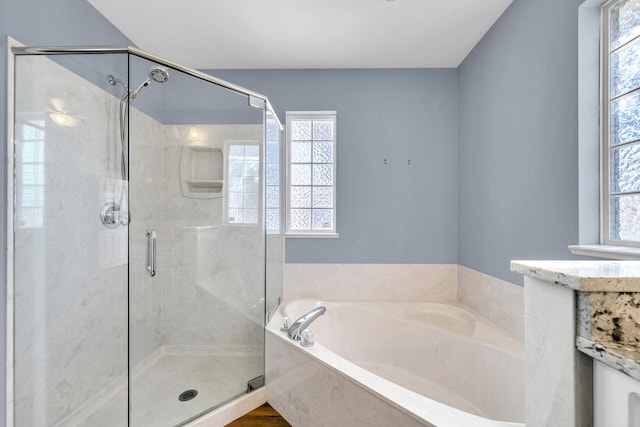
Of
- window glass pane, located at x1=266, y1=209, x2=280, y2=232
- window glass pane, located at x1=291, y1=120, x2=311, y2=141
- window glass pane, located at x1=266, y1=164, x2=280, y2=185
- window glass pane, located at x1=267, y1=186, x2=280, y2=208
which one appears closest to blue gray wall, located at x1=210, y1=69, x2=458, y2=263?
window glass pane, located at x1=291, y1=120, x2=311, y2=141

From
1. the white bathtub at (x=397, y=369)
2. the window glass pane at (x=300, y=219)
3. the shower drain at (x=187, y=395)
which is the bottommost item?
the shower drain at (x=187, y=395)

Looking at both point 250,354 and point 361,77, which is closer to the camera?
point 250,354

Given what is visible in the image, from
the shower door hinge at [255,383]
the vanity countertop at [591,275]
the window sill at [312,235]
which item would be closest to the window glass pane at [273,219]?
the window sill at [312,235]

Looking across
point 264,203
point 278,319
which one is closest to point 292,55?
point 264,203

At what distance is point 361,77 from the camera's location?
2414mm

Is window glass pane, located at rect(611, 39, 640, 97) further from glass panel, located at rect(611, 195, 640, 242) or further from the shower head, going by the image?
the shower head

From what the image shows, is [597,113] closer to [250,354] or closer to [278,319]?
[278,319]

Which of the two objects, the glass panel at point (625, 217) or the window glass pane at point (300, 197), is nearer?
the glass panel at point (625, 217)

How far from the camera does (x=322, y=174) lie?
8.13 ft

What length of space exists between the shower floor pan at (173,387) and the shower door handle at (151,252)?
518mm

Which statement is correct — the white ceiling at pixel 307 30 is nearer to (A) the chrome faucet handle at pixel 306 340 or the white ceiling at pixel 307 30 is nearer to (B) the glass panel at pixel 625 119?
(B) the glass panel at pixel 625 119

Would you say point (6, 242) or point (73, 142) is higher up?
point (73, 142)

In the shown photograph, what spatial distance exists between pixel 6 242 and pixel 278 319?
1463 millimetres

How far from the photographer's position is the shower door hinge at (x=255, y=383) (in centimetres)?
180
